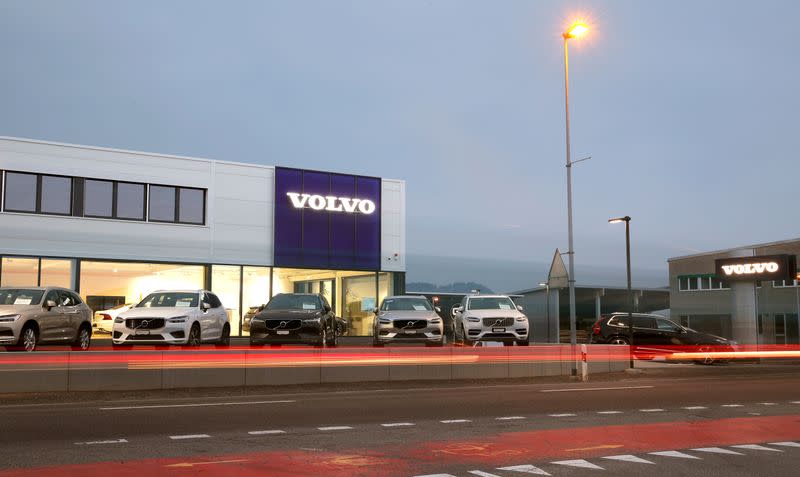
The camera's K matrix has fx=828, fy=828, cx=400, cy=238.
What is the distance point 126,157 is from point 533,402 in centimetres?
2467

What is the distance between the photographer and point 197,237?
117 ft

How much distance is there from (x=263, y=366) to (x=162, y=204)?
55.7 feet

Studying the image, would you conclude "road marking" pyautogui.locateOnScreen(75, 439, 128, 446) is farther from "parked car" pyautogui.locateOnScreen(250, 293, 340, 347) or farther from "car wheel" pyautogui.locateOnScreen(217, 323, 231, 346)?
"car wheel" pyautogui.locateOnScreen(217, 323, 231, 346)

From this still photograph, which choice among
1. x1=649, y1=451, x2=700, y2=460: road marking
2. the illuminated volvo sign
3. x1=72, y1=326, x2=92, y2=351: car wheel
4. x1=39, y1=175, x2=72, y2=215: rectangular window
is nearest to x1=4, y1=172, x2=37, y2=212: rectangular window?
x1=39, y1=175, x2=72, y2=215: rectangular window

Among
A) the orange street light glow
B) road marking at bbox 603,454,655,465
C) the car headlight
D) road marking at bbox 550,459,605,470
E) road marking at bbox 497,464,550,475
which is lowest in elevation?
road marking at bbox 603,454,655,465

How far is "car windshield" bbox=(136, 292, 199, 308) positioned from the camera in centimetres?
2247

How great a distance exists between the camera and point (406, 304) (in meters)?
25.3

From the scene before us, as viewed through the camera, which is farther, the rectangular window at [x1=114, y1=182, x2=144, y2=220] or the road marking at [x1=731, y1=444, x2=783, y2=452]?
the rectangular window at [x1=114, y1=182, x2=144, y2=220]

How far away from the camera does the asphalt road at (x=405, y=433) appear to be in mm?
8297

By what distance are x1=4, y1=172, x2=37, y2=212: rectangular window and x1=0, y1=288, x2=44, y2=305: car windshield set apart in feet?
40.9

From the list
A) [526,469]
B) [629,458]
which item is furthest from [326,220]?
[526,469]

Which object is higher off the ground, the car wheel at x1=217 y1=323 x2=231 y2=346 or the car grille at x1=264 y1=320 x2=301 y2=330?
the car grille at x1=264 y1=320 x2=301 y2=330

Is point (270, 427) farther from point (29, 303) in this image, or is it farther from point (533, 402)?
point (29, 303)

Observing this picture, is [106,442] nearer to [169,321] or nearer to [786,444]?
[786,444]
